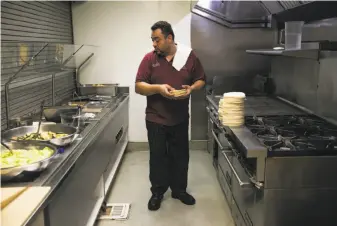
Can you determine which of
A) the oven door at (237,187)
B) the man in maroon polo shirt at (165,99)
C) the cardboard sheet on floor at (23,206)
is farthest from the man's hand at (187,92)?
the cardboard sheet on floor at (23,206)

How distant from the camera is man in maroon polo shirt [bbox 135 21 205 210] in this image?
8.13 ft

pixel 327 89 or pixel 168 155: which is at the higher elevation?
pixel 327 89

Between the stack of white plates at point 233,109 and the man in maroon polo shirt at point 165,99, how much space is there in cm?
37

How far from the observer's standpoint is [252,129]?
2160mm

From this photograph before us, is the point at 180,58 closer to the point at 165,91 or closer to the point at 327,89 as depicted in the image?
the point at 165,91

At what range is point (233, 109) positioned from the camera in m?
2.23

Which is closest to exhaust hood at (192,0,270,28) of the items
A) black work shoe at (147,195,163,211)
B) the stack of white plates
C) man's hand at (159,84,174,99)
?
man's hand at (159,84,174,99)

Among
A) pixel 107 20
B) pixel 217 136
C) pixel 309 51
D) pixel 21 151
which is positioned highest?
pixel 107 20

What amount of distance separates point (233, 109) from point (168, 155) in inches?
31.7

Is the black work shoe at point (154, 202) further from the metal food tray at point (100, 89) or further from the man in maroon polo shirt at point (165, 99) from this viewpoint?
the metal food tray at point (100, 89)

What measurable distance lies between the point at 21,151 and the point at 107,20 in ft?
8.72

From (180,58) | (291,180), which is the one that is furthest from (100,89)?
(291,180)

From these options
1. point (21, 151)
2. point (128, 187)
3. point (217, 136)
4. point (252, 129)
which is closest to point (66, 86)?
point (128, 187)

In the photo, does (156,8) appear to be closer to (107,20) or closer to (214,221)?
(107,20)
